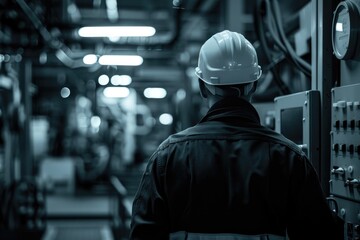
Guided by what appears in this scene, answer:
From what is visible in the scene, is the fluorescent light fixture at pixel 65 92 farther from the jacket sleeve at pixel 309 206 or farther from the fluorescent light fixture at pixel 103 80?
the jacket sleeve at pixel 309 206

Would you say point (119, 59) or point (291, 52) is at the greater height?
point (119, 59)

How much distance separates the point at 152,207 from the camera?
2.29 m

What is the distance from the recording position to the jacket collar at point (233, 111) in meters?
2.31

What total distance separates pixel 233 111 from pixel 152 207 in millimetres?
544

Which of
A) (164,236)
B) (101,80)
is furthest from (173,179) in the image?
(101,80)

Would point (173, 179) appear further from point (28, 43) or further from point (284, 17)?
point (28, 43)

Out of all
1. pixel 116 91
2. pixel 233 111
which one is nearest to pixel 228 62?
pixel 233 111

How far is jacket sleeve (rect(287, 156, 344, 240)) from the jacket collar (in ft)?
0.94

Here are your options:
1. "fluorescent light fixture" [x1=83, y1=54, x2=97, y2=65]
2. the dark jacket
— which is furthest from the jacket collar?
"fluorescent light fixture" [x1=83, y1=54, x2=97, y2=65]

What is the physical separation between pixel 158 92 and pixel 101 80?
5082mm

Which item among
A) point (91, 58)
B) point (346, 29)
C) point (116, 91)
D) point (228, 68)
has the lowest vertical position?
point (228, 68)

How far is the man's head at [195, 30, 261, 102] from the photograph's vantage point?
2.46 m

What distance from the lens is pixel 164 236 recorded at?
2326 mm

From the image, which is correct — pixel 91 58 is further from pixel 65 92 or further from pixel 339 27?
pixel 65 92
